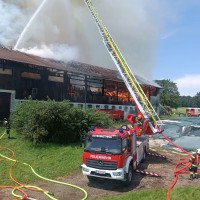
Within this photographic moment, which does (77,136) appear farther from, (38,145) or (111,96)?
(111,96)

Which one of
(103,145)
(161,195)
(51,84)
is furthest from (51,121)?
(51,84)

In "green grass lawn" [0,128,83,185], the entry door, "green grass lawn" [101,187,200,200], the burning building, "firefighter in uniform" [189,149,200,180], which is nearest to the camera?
"green grass lawn" [101,187,200,200]

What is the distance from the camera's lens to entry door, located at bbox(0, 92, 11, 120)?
86.0 feet

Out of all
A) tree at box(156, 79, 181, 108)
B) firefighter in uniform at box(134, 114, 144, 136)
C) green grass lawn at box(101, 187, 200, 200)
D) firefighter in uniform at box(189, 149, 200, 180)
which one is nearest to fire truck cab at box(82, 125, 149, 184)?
green grass lawn at box(101, 187, 200, 200)

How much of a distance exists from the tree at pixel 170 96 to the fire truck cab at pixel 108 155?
76.3 meters

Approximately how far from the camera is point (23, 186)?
39.8 ft

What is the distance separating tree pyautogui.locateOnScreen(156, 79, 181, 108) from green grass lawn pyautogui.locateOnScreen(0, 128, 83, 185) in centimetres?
7121

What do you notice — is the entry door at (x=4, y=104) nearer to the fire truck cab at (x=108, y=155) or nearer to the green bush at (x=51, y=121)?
the green bush at (x=51, y=121)

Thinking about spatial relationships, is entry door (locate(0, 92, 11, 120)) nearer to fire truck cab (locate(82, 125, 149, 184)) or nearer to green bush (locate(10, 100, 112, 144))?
green bush (locate(10, 100, 112, 144))

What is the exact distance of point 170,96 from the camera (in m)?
88.2

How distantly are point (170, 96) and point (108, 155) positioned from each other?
7915 cm

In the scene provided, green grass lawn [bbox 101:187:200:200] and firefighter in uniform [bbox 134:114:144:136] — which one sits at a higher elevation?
firefighter in uniform [bbox 134:114:144:136]

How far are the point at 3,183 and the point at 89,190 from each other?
4.04 metres

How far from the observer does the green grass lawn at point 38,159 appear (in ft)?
46.7
